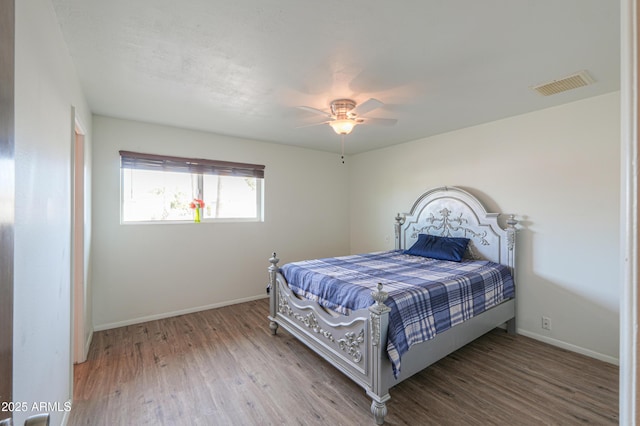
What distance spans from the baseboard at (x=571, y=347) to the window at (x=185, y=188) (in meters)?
3.76

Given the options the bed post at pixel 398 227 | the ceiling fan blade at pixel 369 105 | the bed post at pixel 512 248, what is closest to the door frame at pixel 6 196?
the ceiling fan blade at pixel 369 105

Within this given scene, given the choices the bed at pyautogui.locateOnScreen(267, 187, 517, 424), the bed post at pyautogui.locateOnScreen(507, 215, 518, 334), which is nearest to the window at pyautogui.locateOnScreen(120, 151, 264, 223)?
the bed at pyautogui.locateOnScreen(267, 187, 517, 424)

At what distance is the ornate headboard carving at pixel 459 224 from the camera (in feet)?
10.7

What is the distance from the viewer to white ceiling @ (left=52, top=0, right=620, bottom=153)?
1578 mm

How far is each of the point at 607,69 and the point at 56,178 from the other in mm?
3894

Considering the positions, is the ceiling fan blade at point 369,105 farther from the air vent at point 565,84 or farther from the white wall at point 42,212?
the white wall at point 42,212

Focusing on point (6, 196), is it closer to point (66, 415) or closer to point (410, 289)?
point (66, 415)

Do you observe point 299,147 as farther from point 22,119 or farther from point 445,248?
point 22,119

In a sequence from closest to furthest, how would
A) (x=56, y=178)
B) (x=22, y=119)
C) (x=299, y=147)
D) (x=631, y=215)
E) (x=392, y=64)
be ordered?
(x=631, y=215), (x=22, y=119), (x=56, y=178), (x=392, y=64), (x=299, y=147)

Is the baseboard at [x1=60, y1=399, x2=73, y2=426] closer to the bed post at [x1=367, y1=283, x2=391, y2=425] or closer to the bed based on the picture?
the bed

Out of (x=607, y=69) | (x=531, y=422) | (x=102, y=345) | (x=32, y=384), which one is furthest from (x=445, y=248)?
→ (x=102, y=345)

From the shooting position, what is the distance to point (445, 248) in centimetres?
354

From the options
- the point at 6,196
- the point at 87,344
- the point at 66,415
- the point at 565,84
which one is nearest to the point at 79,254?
the point at 87,344

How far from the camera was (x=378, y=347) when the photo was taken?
1.97m
